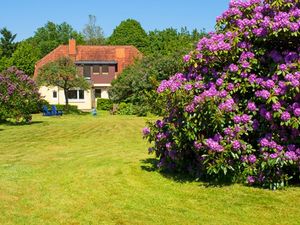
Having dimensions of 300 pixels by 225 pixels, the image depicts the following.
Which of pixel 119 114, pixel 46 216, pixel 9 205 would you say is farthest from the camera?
pixel 119 114

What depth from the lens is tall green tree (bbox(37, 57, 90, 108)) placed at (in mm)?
39531

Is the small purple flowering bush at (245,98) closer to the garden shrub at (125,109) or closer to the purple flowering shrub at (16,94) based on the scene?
the purple flowering shrub at (16,94)

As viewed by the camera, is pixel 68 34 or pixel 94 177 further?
pixel 68 34

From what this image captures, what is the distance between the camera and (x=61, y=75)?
39.6m

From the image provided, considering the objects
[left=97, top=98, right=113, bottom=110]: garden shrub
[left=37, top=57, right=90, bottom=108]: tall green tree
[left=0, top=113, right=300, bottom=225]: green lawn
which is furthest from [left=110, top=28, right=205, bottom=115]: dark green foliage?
[left=0, top=113, right=300, bottom=225]: green lawn

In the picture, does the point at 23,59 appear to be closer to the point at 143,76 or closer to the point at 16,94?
the point at 143,76

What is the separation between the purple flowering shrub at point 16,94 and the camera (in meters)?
28.5

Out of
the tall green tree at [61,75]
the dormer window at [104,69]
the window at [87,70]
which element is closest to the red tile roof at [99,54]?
the dormer window at [104,69]

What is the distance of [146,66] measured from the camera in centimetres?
4084

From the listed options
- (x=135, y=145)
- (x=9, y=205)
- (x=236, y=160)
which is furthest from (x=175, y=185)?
(x=135, y=145)

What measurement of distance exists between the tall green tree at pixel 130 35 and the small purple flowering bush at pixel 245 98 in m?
73.9

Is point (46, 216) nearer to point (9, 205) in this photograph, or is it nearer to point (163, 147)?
point (9, 205)

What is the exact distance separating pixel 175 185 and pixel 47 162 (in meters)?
4.99

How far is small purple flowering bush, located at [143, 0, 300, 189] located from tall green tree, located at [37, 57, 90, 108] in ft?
100
